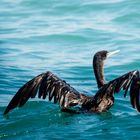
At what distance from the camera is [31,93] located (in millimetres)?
9945

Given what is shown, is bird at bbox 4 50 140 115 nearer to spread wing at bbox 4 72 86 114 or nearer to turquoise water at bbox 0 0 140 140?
spread wing at bbox 4 72 86 114

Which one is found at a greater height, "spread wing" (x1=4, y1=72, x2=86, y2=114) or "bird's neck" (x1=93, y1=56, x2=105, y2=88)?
"bird's neck" (x1=93, y1=56, x2=105, y2=88)

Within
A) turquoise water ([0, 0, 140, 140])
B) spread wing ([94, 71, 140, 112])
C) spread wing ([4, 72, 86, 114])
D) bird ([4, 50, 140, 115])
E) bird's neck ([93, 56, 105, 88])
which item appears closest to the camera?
spread wing ([94, 71, 140, 112])

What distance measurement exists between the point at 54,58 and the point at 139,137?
660 cm

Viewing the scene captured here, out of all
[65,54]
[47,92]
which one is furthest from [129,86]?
[65,54]

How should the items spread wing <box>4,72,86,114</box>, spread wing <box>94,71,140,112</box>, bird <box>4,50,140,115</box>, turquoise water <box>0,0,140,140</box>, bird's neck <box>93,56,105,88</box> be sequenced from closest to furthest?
spread wing <box>94,71,140,112</box>, turquoise water <box>0,0,140,140</box>, bird <box>4,50,140,115</box>, spread wing <box>4,72,86,114</box>, bird's neck <box>93,56,105,88</box>

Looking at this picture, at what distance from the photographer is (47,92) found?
10.0 metres

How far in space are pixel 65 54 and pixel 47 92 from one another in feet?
19.3

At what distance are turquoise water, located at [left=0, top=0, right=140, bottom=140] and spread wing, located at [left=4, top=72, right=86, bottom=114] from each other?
0.24m

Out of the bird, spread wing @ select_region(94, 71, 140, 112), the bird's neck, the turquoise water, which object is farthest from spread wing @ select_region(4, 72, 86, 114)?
the bird's neck

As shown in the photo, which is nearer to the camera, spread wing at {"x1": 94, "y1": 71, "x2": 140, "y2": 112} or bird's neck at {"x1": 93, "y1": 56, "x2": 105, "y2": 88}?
spread wing at {"x1": 94, "y1": 71, "x2": 140, "y2": 112}

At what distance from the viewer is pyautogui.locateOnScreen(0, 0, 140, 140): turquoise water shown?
31.5 ft

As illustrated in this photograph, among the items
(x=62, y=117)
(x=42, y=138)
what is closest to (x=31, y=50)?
(x=62, y=117)

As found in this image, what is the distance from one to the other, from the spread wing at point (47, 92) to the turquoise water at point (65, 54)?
9.6 inches
